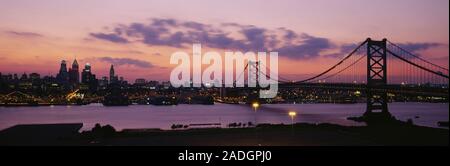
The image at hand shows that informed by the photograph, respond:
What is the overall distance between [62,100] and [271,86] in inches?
2095

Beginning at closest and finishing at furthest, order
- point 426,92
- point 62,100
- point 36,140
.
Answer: point 36,140
point 426,92
point 62,100

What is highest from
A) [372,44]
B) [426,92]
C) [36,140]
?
[372,44]

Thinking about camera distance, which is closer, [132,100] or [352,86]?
[352,86]

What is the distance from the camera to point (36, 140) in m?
21.9

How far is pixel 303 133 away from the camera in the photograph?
23.1m

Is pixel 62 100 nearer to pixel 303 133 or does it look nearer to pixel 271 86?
pixel 271 86

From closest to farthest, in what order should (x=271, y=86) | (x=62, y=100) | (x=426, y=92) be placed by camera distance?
(x=426, y=92), (x=271, y=86), (x=62, y=100)
